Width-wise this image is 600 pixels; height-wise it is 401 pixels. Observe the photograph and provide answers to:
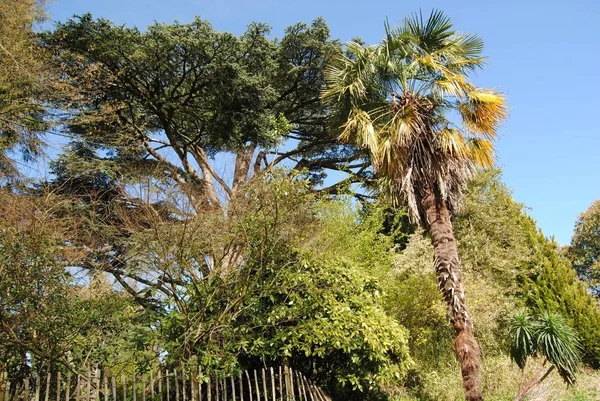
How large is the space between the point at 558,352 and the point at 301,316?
3971 millimetres

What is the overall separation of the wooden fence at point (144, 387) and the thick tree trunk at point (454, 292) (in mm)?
2230

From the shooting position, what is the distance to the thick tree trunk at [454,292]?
6.93m

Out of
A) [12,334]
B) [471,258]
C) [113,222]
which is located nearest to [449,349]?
[471,258]

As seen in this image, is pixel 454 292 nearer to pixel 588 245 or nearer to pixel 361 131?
pixel 361 131

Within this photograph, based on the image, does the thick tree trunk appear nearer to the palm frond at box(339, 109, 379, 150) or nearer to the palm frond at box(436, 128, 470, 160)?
the palm frond at box(436, 128, 470, 160)

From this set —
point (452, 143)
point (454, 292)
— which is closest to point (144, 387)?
point (454, 292)

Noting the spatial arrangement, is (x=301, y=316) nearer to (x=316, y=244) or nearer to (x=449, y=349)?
(x=316, y=244)

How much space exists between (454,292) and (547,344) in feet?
5.51

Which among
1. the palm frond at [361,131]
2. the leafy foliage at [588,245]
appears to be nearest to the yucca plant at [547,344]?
the palm frond at [361,131]

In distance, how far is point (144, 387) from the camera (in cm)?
555

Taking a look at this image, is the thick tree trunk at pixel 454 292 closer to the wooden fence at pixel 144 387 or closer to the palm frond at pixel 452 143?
the palm frond at pixel 452 143

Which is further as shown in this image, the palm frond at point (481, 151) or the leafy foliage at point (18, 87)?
the palm frond at point (481, 151)

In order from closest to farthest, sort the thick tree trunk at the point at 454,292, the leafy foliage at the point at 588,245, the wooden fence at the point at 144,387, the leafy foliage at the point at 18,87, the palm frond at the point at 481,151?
the wooden fence at the point at 144,387
the thick tree trunk at the point at 454,292
the leafy foliage at the point at 18,87
the palm frond at the point at 481,151
the leafy foliage at the point at 588,245

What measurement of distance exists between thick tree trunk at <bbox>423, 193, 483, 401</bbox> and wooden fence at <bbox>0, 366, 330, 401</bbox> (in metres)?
2.23
